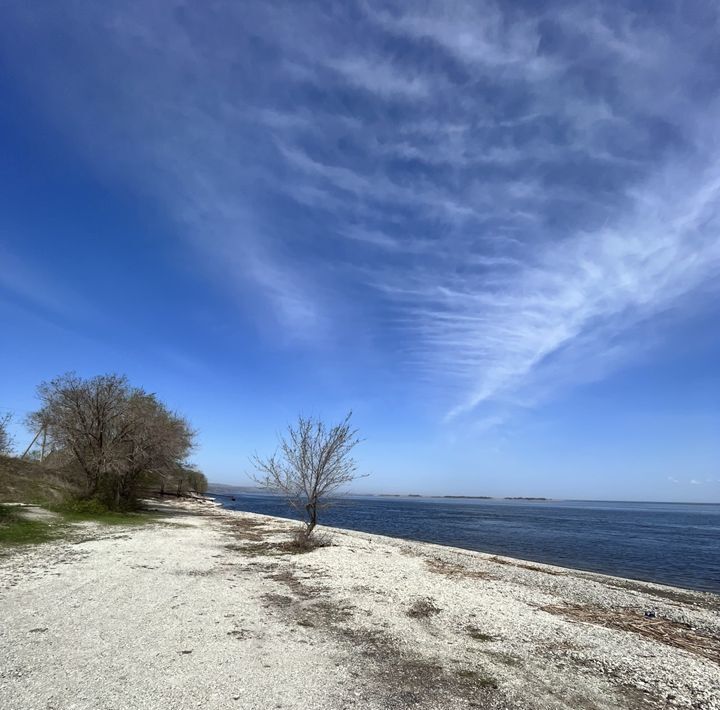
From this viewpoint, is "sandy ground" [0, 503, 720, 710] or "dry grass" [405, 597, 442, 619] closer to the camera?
"sandy ground" [0, 503, 720, 710]

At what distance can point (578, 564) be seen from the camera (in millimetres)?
25875

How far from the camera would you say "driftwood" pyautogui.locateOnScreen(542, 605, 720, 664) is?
30.9 ft

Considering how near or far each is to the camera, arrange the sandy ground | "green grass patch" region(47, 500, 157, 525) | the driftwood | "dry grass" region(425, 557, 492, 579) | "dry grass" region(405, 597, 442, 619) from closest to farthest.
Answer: the sandy ground
the driftwood
"dry grass" region(405, 597, 442, 619)
"dry grass" region(425, 557, 492, 579)
"green grass patch" region(47, 500, 157, 525)

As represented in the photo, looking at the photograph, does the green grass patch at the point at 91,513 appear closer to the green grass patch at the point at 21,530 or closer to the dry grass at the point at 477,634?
the green grass patch at the point at 21,530

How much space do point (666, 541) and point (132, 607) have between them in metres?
46.6

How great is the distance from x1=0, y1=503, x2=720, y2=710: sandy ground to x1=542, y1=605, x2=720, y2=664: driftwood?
0.21ft

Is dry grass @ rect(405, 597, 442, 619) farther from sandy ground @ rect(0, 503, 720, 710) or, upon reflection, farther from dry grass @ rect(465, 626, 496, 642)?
dry grass @ rect(465, 626, 496, 642)

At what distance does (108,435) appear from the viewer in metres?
30.3

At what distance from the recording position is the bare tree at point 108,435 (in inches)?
1157

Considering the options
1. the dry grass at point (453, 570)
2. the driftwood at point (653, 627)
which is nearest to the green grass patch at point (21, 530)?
the dry grass at point (453, 570)

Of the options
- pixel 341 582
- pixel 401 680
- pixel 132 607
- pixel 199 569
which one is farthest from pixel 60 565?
pixel 401 680

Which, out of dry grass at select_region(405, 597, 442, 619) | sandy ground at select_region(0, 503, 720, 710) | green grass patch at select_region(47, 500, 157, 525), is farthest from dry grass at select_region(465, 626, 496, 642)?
green grass patch at select_region(47, 500, 157, 525)

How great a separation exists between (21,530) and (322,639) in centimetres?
1635

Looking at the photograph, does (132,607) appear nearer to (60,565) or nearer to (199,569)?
(199,569)
